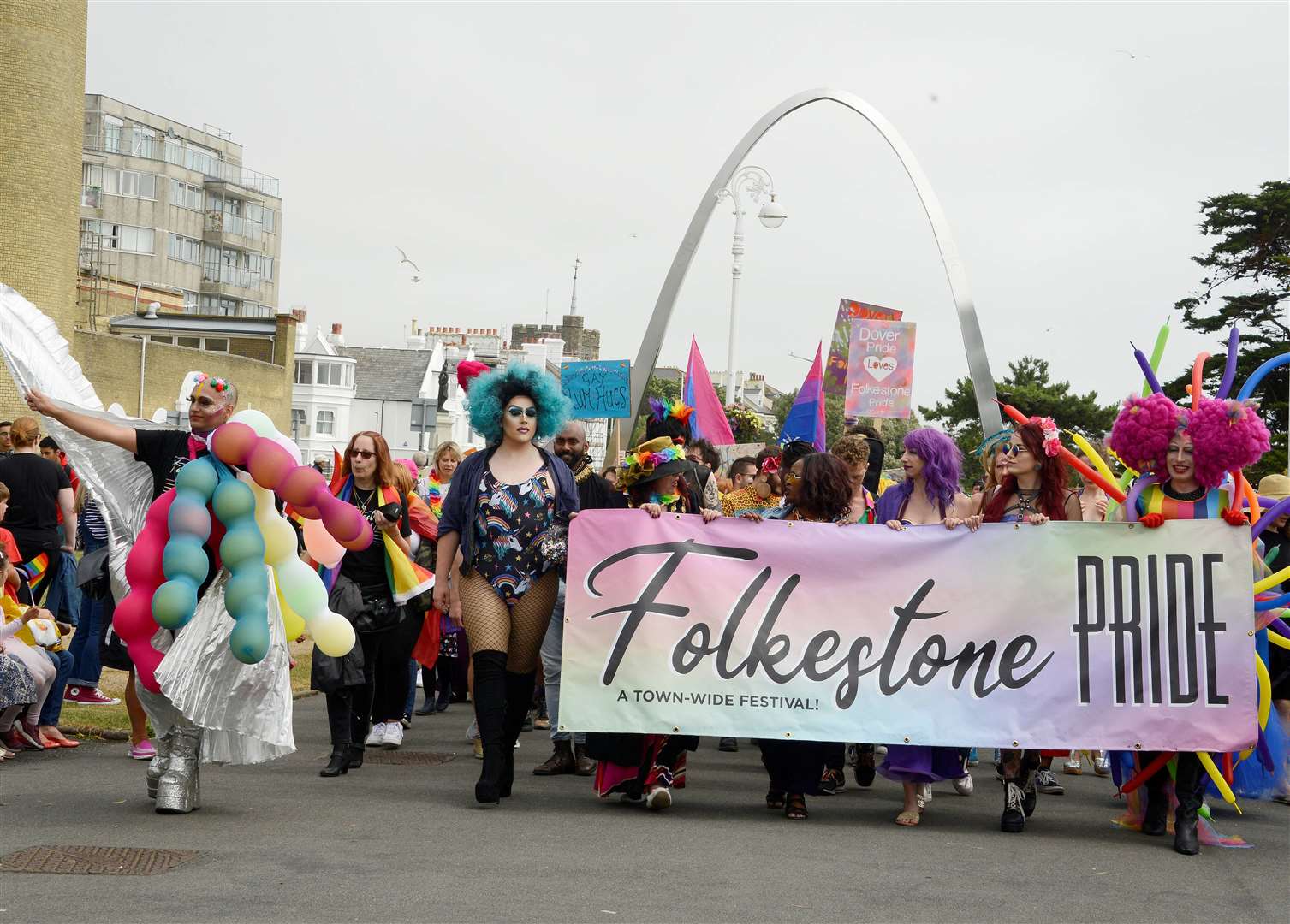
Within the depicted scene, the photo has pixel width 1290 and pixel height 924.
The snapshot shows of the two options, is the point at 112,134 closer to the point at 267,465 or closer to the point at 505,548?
the point at 505,548

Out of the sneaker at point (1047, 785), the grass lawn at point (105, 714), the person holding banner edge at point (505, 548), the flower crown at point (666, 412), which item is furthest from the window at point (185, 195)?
the sneaker at point (1047, 785)

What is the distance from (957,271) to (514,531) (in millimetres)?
15084

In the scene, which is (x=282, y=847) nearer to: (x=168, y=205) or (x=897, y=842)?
(x=897, y=842)

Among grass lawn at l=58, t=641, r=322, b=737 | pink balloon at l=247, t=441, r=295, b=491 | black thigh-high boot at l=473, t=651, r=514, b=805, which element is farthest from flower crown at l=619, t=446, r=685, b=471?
grass lawn at l=58, t=641, r=322, b=737

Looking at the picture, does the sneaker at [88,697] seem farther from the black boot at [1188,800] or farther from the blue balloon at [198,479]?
the black boot at [1188,800]

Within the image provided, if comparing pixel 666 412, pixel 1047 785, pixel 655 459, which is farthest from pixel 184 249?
pixel 1047 785

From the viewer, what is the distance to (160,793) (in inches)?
289

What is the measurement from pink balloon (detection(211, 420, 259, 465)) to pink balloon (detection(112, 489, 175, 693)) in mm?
320

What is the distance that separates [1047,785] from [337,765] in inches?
163

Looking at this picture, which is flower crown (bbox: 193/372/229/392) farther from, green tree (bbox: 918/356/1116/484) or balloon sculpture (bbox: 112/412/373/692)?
green tree (bbox: 918/356/1116/484)

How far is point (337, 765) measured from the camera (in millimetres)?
9008

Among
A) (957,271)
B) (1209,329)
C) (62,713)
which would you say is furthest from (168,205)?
(62,713)

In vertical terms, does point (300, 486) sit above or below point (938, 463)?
below

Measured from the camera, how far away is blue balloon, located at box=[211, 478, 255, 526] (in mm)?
7336
